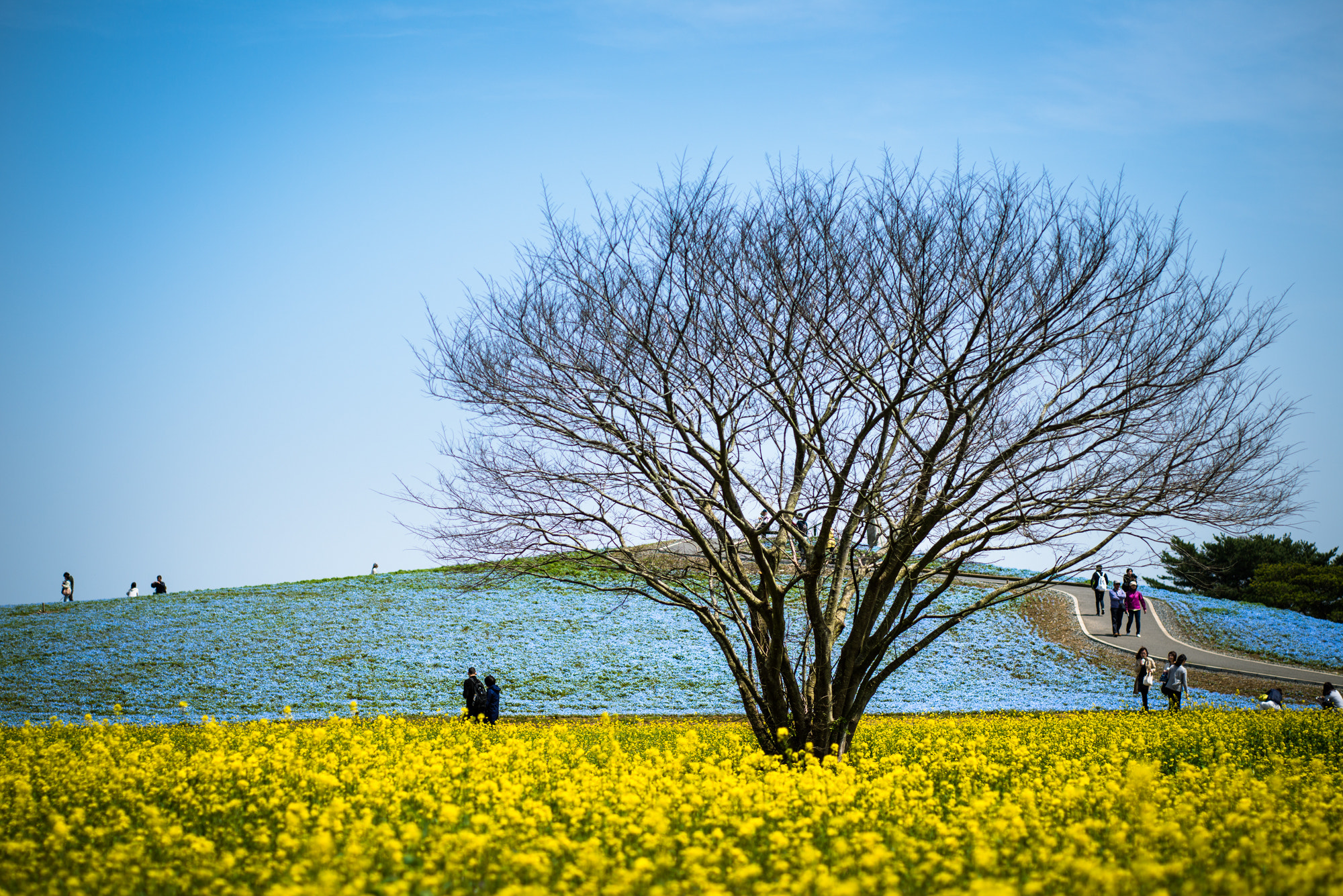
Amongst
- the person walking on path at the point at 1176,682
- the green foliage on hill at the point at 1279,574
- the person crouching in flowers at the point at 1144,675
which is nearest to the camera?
the person walking on path at the point at 1176,682

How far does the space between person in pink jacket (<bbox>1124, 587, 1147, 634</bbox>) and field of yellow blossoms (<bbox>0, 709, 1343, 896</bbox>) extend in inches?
657

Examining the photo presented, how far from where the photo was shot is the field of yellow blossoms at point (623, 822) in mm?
4684

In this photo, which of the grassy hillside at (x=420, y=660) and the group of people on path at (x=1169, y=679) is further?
the grassy hillside at (x=420, y=660)

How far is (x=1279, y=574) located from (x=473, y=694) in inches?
1442

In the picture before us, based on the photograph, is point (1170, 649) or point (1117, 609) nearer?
point (1170, 649)

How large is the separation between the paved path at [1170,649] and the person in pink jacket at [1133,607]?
0.21 metres

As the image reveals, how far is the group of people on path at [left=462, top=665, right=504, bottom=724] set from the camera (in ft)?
52.3

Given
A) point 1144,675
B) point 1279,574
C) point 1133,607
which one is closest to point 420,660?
point 1144,675

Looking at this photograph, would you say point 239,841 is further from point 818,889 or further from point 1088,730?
point 1088,730

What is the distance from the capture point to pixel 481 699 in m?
16.0

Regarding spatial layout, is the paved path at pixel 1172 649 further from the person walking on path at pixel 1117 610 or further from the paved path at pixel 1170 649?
the person walking on path at pixel 1117 610

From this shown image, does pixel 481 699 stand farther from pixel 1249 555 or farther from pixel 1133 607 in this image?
pixel 1249 555

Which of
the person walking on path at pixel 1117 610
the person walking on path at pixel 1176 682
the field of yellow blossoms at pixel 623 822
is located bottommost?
the person walking on path at pixel 1176 682

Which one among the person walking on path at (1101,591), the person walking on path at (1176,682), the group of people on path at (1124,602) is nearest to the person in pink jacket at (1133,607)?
the group of people on path at (1124,602)
